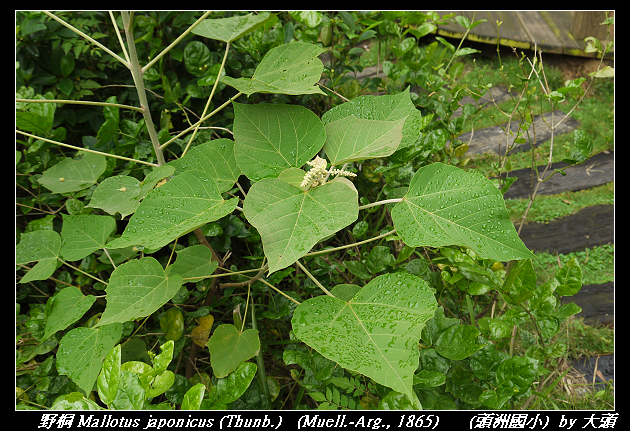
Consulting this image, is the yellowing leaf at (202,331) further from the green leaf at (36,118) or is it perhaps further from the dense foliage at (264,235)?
the green leaf at (36,118)

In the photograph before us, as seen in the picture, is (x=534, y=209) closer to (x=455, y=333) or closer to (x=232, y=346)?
(x=455, y=333)

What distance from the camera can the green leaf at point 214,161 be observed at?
766 mm

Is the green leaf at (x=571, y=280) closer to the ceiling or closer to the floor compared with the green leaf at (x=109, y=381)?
closer to the floor

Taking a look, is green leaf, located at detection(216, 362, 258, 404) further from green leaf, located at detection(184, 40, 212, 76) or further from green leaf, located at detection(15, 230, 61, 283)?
green leaf, located at detection(184, 40, 212, 76)

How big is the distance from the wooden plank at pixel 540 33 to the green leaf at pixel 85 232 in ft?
10.5

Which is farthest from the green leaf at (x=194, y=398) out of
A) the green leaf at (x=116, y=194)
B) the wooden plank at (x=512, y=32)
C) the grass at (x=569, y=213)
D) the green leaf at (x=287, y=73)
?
the wooden plank at (x=512, y=32)

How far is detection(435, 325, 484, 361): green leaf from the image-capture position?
806mm

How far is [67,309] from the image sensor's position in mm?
859

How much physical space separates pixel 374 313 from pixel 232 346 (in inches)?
14.8

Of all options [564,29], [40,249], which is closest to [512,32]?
[564,29]

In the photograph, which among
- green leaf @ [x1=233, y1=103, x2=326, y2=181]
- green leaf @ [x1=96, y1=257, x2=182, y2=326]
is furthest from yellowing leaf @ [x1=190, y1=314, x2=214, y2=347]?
green leaf @ [x1=233, y1=103, x2=326, y2=181]

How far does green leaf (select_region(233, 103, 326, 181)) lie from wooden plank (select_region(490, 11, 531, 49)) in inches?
115

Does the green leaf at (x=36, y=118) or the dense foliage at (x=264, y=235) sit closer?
the dense foliage at (x=264, y=235)

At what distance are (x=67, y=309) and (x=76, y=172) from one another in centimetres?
32
